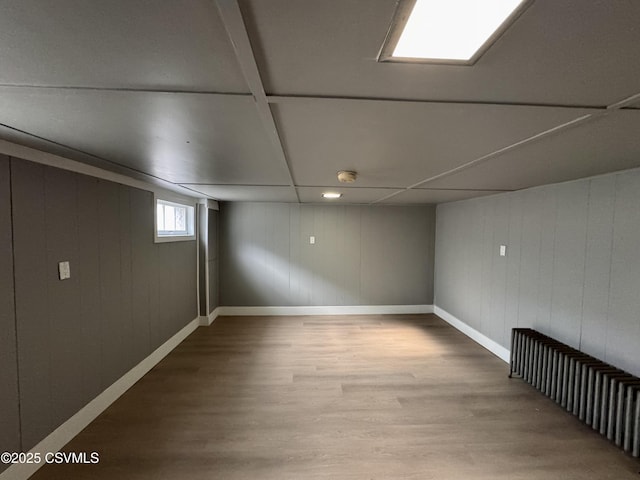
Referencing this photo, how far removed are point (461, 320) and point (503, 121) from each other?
4.05m

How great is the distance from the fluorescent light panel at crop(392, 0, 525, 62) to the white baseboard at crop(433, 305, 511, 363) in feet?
12.3

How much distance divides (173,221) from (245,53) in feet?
12.4

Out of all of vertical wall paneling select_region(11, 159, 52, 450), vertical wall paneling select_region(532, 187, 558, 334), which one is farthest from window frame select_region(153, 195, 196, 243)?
vertical wall paneling select_region(532, 187, 558, 334)

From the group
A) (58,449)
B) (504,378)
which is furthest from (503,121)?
(58,449)

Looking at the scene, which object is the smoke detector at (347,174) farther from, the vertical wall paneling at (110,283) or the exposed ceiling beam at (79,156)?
the vertical wall paneling at (110,283)

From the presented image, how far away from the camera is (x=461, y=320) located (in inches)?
179

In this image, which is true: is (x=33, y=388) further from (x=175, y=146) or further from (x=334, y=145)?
(x=334, y=145)

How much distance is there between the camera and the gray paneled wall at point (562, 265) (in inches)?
87.0

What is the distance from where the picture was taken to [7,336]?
166 cm

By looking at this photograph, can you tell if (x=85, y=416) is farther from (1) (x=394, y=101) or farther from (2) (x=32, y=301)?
(1) (x=394, y=101)

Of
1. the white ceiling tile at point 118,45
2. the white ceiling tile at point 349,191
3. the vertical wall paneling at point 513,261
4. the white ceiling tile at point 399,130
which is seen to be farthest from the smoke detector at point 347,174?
the vertical wall paneling at point 513,261

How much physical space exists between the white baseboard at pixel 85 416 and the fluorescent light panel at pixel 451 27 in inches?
113

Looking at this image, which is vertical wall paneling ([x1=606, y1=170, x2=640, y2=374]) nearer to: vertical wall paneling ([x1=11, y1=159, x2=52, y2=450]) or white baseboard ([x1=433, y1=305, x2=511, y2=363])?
white baseboard ([x1=433, y1=305, x2=511, y2=363])

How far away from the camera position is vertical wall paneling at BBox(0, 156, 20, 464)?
1633 mm
